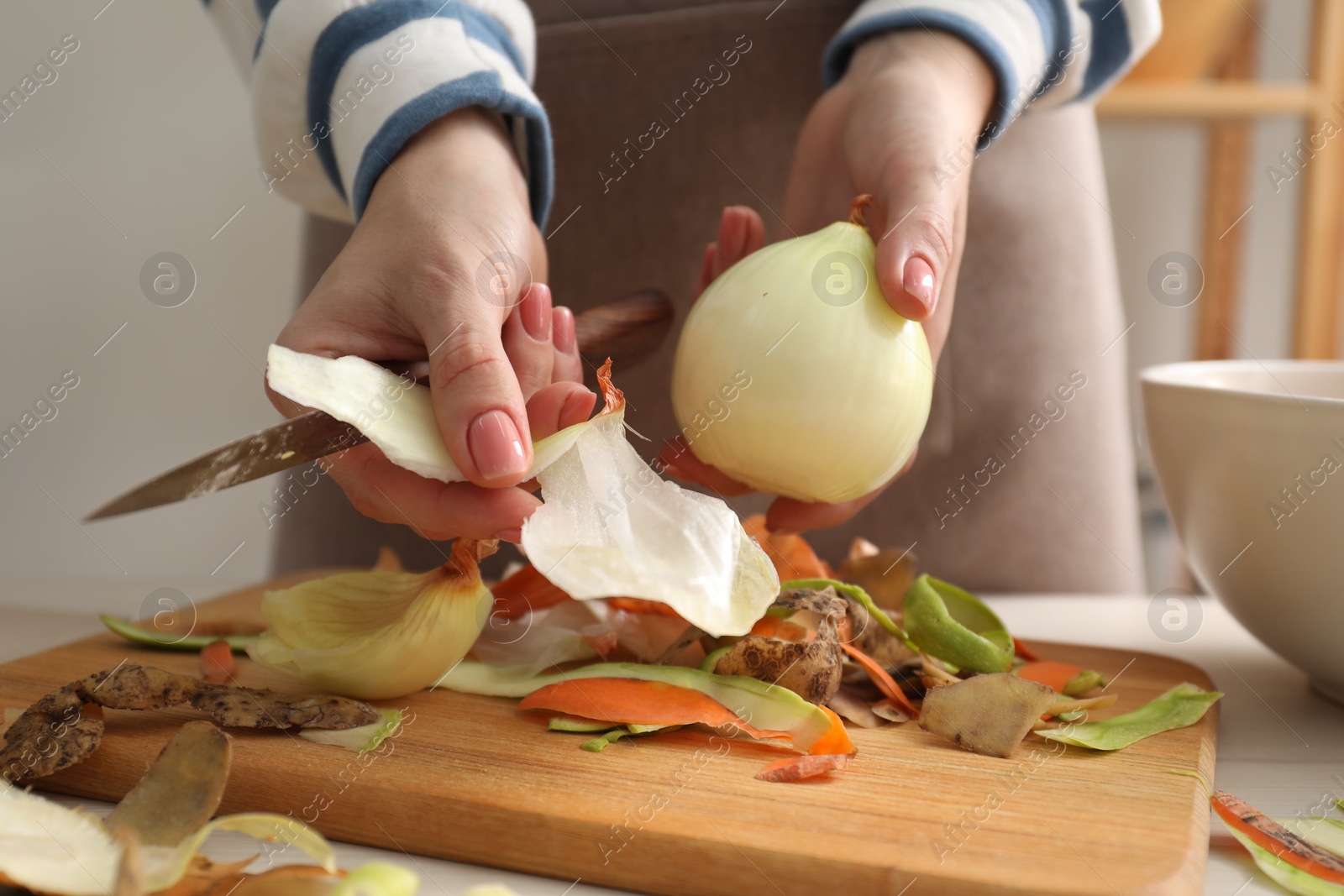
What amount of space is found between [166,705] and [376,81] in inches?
17.0

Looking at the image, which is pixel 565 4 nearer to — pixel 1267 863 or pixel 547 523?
pixel 547 523

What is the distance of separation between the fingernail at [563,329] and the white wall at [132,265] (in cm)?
123

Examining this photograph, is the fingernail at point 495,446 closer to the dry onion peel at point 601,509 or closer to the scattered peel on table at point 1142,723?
the dry onion peel at point 601,509

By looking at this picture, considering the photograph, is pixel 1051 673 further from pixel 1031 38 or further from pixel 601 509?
pixel 1031 38

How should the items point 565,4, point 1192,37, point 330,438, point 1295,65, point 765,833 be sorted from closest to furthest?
point 765,833 < point 330,438 < point 565,4 < point 1192,37 < point 1295,65

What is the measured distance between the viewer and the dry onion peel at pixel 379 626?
58 cm

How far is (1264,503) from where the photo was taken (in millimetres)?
637

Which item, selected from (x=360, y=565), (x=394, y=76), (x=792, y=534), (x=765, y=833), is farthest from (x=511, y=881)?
(x=360, y=565)

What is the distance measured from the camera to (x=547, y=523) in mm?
525

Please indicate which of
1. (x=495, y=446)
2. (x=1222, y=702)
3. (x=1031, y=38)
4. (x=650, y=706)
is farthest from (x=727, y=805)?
(x=1031, y=38)

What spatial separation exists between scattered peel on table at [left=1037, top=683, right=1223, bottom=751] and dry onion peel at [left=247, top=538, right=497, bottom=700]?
13.2 inches

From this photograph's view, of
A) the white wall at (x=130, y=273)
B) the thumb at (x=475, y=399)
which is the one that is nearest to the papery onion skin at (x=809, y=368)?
the thumb at (x=475, y=399)

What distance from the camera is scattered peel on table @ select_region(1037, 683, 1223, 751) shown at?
0.56 meters

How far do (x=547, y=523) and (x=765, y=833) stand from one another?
184 millimetres
